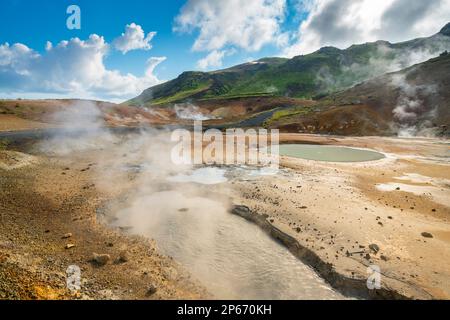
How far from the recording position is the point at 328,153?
33781 millimetres

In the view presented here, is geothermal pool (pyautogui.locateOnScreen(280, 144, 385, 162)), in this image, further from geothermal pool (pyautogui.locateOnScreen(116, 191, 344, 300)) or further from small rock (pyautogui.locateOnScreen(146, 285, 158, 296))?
small rock (pyautogui.locateOnScreen(146, 285, 158, 296))

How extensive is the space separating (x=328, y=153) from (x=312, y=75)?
11918 cm

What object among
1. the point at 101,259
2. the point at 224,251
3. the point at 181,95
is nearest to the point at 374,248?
the point at 224,251

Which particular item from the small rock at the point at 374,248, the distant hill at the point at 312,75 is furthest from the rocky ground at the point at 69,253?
the distant hill at the point at 312,75

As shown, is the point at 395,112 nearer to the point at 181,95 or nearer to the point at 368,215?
the point at 368,215

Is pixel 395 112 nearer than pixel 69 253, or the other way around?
pixel 69 253

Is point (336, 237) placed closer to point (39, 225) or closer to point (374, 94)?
point (39, 225)

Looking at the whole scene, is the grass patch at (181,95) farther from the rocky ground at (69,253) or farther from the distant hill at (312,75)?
the rocky ground at (69,253)

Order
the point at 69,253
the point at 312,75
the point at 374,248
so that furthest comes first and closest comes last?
the point at 312,75 → the point at 374,248 → the point at 69,253

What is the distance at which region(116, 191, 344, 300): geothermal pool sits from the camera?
32.7ft

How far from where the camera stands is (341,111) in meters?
56.7

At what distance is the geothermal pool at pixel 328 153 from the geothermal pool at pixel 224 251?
1727 centimetres
